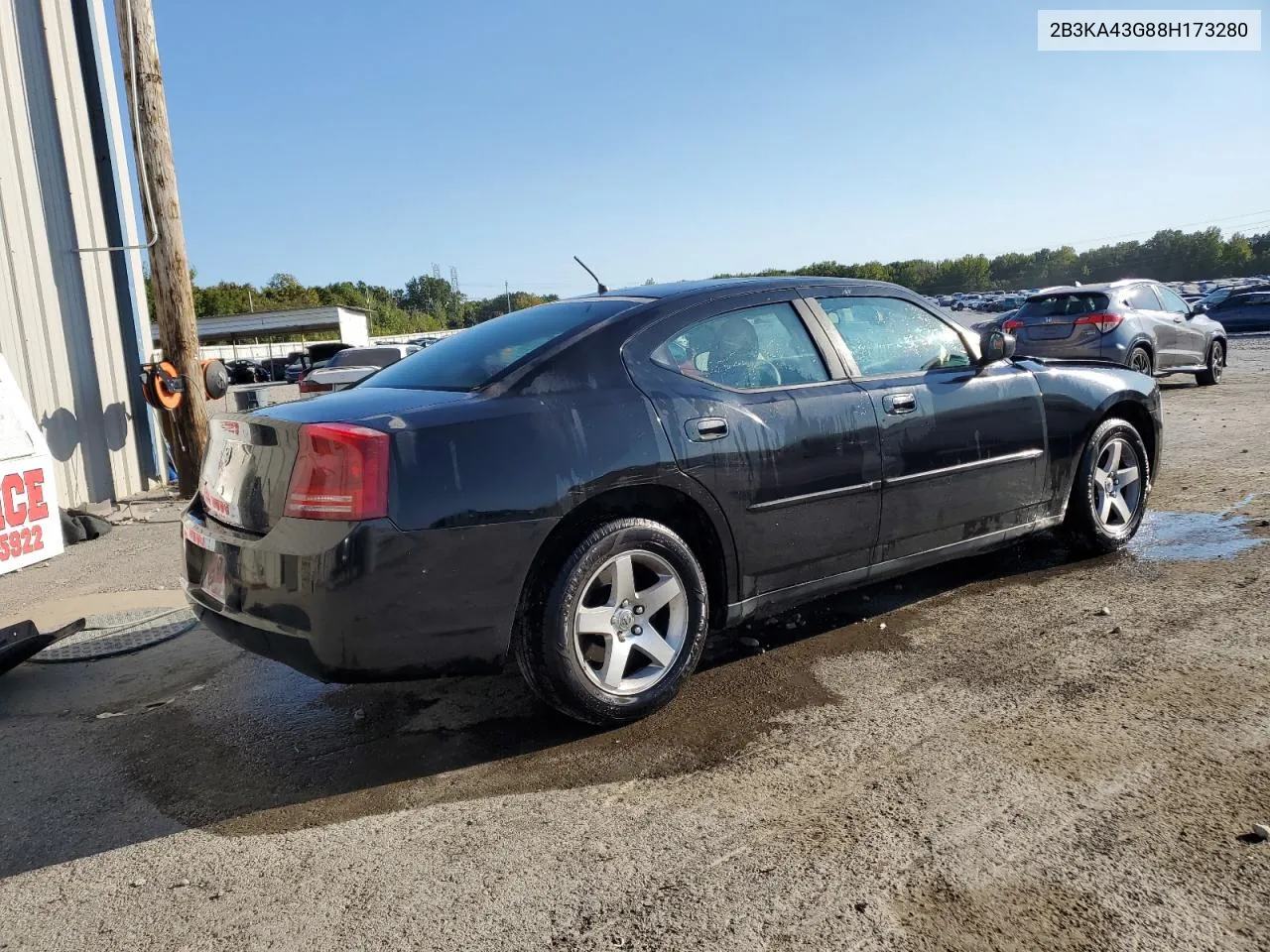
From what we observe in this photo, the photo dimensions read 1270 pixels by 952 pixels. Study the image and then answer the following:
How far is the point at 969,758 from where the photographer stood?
9.48ft

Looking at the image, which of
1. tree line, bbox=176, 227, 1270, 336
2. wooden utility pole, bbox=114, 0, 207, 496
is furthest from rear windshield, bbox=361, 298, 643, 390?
tree line, bbox=176, 227, 1270, 336

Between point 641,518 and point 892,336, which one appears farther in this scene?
point 892,336

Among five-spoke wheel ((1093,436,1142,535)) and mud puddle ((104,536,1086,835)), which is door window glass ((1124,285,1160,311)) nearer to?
five-spoke wheel ((1093,436,1142,535))

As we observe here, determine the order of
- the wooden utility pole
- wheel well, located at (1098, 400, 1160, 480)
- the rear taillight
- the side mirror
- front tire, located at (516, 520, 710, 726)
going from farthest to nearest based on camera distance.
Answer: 1. the rear taillight
2. the wooden utility pole
3. wheel well, located at (1098, 400, 1160, 480)
4. the side mirror
5. front tire, located at (516, 520, 710, 726)

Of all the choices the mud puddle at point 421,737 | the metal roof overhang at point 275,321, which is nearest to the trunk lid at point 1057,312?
the mud puddle at point 421,737

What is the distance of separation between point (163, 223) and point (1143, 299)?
39.3 feet

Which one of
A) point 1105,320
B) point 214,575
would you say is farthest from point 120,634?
point 1105,320

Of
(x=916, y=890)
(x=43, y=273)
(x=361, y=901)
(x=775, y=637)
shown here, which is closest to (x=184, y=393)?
(x=43, y=273)

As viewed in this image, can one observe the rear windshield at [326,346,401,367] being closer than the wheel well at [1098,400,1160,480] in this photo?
No

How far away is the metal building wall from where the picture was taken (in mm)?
7816

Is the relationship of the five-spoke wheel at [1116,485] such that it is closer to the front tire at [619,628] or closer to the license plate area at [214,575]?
the front tire at [619,628]

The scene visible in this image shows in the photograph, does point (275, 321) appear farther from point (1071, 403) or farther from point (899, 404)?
point (899, 404)

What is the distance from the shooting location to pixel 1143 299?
41.6ft

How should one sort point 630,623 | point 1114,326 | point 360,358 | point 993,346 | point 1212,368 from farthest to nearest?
point 360,358 → point 1212,368 → point 1114,326 → point 993,346 → point 630,623
